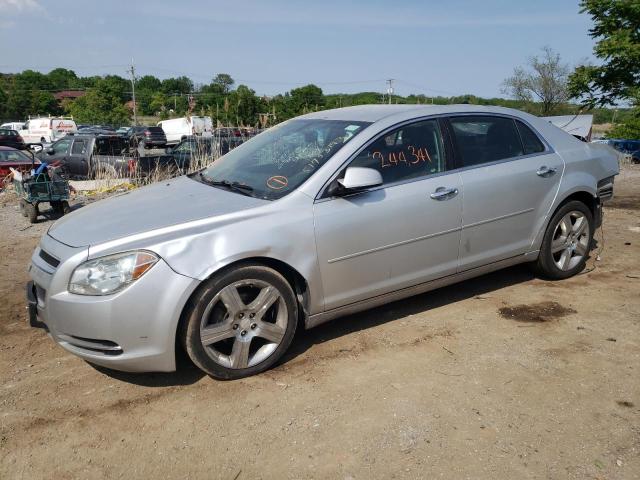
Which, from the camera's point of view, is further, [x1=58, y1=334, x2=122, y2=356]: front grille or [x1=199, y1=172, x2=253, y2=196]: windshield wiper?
[x1=199, y1=172, x2=253, y2=196]: windshield wiper

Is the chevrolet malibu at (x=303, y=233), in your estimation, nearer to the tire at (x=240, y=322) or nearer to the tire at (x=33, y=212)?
the tire at (x=240, y=322)

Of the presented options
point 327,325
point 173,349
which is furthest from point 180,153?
point 173,349

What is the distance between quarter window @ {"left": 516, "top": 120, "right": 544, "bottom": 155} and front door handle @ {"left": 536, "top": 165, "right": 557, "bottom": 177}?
171mm

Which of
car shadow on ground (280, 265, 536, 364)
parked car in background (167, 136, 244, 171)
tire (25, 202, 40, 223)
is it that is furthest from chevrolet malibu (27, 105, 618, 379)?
parked car in background (167, 136, 244, 171)

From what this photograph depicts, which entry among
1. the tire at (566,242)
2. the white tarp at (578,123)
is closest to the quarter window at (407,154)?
A: the tire at (566,242)

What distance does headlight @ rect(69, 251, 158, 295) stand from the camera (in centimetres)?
312

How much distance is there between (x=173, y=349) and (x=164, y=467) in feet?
2.32

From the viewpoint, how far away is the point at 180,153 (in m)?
12.3

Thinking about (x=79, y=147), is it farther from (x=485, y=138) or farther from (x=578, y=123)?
(x=578, y=123)

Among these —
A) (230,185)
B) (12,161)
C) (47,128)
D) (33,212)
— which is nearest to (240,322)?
(230,185)

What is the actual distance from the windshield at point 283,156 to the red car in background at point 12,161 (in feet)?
37.6

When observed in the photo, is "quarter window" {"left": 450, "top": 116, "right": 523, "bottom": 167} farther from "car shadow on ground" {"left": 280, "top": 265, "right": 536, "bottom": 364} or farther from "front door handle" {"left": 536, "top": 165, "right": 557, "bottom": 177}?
"car shadow on ground" {"left": 280, "top": 265, "right": 536, "bottom": 364}

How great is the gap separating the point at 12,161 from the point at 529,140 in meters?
13.9

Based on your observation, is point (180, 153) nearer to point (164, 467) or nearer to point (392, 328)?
point (392, 328)
